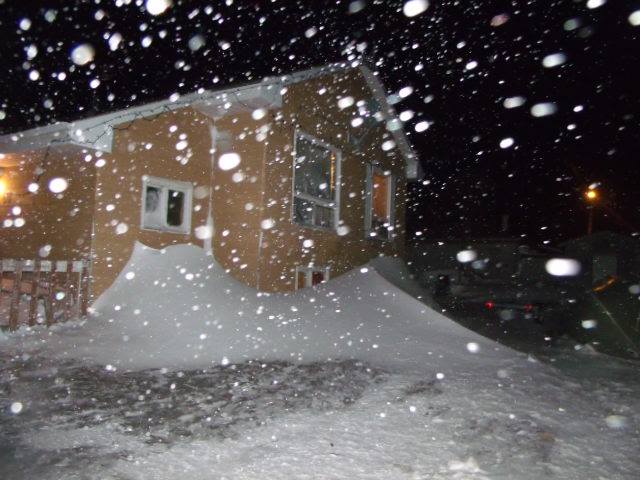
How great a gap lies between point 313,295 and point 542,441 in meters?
4.07

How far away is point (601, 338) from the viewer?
8.38m

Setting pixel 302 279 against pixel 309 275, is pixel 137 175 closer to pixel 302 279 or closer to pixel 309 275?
pixel 302 279

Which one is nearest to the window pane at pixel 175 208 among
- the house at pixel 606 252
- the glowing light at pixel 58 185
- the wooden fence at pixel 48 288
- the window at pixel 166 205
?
the window at pixel 166 205

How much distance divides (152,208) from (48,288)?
2779mm

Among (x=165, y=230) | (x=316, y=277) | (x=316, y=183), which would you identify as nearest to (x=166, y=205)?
(x=165, y=230)

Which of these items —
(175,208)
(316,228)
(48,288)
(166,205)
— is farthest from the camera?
(316,228)

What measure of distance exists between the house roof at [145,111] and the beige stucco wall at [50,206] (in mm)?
249

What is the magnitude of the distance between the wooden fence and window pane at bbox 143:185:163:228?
1.89 meters

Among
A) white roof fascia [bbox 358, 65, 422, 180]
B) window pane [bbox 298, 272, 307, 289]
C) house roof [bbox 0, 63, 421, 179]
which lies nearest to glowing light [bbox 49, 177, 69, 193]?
house roof [bbox 0, 63, 421, 179]

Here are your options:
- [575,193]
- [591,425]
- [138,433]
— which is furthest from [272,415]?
[575,193]

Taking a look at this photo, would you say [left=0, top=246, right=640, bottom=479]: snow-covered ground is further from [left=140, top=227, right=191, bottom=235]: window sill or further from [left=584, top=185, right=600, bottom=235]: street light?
[left=584, top=185, right=600, bottom=235]: street light

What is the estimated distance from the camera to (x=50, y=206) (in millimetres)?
8633

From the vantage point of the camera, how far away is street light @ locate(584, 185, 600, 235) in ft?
103

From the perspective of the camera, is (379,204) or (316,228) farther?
(379,204)
